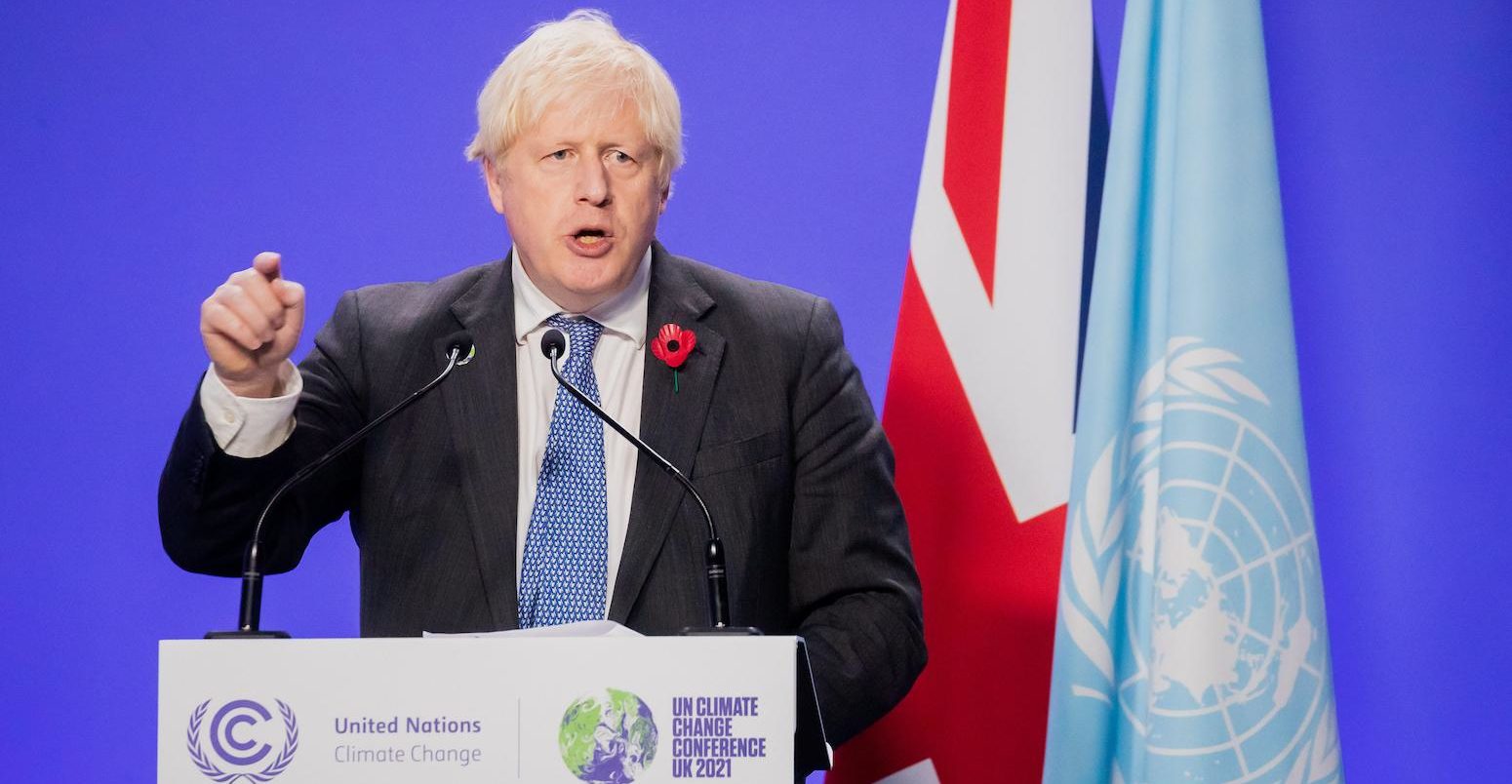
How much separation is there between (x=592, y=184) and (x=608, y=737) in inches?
35.6

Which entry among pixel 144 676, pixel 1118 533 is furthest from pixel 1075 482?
pixel 144 676

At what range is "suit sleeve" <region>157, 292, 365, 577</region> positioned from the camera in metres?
1.82

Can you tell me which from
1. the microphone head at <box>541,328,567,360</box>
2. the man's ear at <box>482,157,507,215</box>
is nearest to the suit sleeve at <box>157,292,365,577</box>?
the man's ear at <box>482,157,507,215</box>

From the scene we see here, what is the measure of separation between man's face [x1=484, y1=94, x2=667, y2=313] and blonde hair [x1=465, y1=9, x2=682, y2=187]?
0.06 ft

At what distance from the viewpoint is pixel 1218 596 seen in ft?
7.45

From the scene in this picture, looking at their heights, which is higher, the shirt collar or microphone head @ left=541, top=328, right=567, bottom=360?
the shirt collar

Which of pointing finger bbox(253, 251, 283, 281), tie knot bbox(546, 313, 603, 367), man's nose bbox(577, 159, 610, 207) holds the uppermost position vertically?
man's nose bbox(577, 159, 610, 207)

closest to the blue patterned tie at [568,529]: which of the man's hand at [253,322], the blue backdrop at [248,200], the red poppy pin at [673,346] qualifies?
the red poppy pin at [673,346]

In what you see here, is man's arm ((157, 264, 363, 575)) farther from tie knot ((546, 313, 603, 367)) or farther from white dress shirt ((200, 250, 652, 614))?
tie knot ((546, 313, 603, 367))

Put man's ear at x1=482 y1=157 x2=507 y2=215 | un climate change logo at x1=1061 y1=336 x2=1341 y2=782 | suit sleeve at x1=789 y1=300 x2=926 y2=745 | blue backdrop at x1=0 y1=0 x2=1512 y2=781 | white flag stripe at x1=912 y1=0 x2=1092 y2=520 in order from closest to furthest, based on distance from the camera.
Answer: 1. suit sleeve at x1=789 y1=300 x2=926 y2=745
2. man's ear at x1=482 y1=157 x2=507 y2=215
3. un climate change logo at x1=1061 y1=336 x2=1341 y2=782
4. white flag stripe at x1=912 y1=0 x2=1092 y2=520
5. blue backdrop at x1=0 y1=0 x2=1512 y2=781

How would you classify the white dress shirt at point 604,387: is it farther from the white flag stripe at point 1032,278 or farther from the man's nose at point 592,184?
the white flag stripe at point 1032,278

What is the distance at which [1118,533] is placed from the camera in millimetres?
2404

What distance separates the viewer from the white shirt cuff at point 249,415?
1.77 m

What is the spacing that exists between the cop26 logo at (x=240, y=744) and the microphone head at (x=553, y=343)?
51cm
